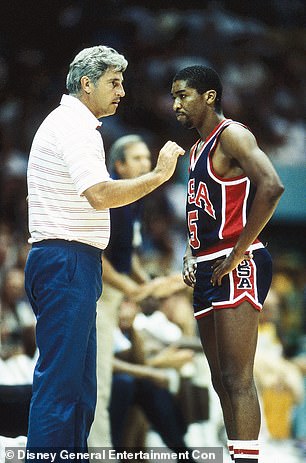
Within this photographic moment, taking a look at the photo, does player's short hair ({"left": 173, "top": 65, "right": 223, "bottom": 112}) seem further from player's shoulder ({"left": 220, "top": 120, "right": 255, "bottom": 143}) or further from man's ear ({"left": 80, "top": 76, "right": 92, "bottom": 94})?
man's ear ({"left": 80, "top": 76, "right": 92, "bottom": 94})

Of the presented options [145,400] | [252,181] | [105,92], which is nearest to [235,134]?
[252,181]

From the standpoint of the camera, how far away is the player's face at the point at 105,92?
3527 mm

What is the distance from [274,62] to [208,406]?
4.80 metres

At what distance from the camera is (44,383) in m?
3.27

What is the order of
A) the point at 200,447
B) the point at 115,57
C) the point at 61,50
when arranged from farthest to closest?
1. the point at 61,50
2. the point at 200,447
3. the point at 115,57

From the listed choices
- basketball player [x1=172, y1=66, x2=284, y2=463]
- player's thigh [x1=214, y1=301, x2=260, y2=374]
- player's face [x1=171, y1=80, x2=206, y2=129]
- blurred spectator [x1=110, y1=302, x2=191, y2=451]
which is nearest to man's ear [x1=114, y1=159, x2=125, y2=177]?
blurred spectator [x1=110, y1=302, x2=191, y2=451]

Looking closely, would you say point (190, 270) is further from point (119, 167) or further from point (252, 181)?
point (119, 167)

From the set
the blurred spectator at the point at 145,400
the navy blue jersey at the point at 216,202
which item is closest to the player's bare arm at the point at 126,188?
the navy blue jersey at the point at 216,202

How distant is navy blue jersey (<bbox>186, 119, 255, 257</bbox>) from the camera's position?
11.4ft

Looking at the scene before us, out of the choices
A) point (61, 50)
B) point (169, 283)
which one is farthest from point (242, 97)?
point (169, 283)

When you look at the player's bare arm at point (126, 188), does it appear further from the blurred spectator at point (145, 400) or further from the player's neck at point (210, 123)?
the blurred spectator at point (145, 400)

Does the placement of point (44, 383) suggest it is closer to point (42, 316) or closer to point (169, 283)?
point (42, 316)

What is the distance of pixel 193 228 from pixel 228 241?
0.19 m

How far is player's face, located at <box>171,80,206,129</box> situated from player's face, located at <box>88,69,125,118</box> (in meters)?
0.24
